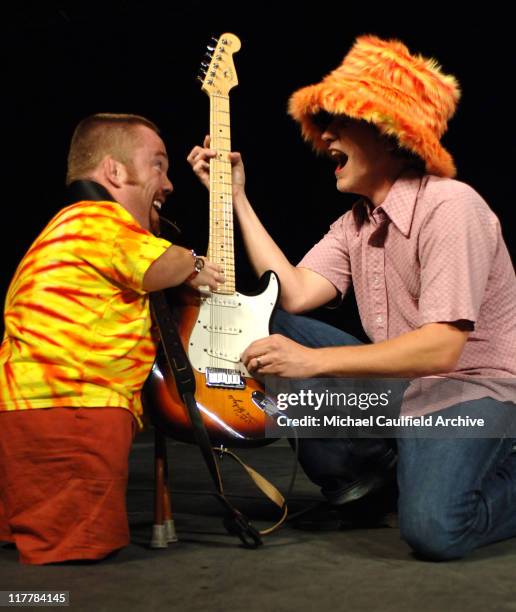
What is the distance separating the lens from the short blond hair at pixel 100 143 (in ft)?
6.88

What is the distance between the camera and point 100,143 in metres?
2.11

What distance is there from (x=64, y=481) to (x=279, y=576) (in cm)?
47

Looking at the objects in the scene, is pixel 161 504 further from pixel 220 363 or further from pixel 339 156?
pixel 339 156

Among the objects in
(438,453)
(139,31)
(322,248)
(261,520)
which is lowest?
(261,520)

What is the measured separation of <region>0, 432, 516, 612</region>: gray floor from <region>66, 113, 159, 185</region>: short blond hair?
0.85 metres

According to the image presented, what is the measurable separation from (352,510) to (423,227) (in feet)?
2.26

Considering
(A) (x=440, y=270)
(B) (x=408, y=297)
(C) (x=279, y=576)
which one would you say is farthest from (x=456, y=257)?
(C) (x=279, y=576)

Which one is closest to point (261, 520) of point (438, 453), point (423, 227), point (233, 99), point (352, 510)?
point (352, 510)

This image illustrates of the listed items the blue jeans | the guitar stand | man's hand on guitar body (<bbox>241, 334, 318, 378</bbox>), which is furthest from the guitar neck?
the blue jeans

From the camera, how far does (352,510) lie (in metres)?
2.19

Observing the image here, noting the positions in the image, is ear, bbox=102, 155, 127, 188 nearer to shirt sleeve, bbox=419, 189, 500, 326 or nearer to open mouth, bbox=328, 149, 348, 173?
open mouth, bbox=328, 149, 348, 173

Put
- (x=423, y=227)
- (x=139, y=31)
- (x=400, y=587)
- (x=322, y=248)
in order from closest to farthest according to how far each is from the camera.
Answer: (x=400, y=587) → (x=423, y=227) → (x=322, y=248) → (x=139, y=31)

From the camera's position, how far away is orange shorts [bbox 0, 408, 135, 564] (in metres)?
1.81

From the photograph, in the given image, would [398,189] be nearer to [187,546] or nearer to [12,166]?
[187,546]
